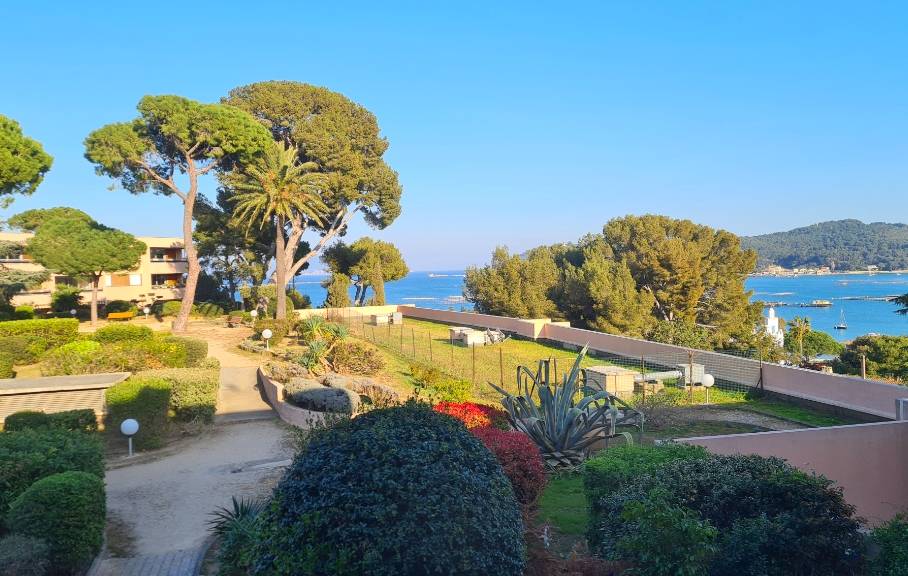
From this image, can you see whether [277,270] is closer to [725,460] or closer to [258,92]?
[258,92]

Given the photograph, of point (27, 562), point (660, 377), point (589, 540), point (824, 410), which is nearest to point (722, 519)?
point (589, 540)

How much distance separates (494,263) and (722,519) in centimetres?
3556

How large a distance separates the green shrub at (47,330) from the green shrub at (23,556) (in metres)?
15.9

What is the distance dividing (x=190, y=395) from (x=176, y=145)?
19.4 m

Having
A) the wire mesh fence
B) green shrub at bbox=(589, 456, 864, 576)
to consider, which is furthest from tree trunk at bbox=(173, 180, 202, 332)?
green shrub at bbox=(589, 456, 864, 576)

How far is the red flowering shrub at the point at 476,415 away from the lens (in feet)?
29.9

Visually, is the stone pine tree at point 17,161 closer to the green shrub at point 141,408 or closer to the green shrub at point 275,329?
the green shrub at point 275,329

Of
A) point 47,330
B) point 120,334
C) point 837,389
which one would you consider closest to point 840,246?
point 837,389

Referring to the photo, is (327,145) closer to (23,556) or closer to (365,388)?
(365,388)

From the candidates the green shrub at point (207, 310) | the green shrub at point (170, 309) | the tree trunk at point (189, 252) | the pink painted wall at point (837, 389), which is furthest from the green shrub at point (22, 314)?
the pink painted wall at point (837, 389)

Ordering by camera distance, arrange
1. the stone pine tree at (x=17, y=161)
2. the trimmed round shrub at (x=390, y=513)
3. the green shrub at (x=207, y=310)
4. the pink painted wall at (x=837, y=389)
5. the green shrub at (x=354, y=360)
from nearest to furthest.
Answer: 1. the trimmed round shrub at (x=390, y=513)
2. the pink painted wall at (x=837, y=389)
3. the green shrub at (x=354, y=360)
4. the stone pine tree at (x=17, y=161)
5. the green shrub at (x=207, y=310)

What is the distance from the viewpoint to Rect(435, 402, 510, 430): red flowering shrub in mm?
9117

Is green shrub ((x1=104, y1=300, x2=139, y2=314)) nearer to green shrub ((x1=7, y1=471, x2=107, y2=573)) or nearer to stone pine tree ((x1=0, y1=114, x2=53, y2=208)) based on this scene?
stone pine tree ((x1=0, y1=114, x2=53, y2=208))

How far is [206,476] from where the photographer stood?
9.87 meters
